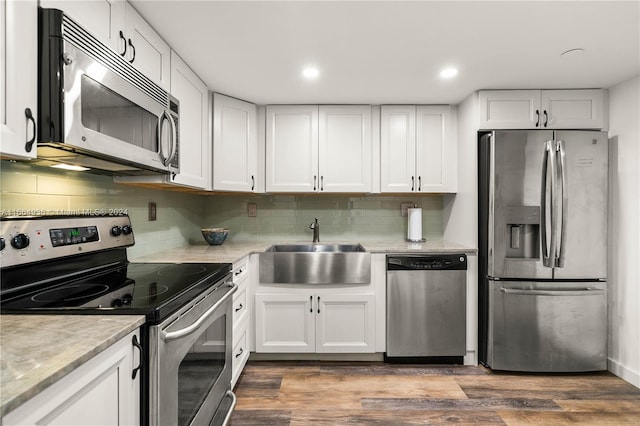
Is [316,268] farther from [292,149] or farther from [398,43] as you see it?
[398,43]

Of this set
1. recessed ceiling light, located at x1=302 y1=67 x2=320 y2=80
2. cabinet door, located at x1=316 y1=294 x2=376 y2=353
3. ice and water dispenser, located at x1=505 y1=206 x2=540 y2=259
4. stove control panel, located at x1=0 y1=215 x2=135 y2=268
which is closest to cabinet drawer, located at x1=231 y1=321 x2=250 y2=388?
cabinet door, located at x1=316 y1=294 x2=376 y2=353

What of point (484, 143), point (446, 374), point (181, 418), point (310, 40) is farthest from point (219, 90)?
point (446, 374)

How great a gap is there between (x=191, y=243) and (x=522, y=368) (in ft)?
9.20

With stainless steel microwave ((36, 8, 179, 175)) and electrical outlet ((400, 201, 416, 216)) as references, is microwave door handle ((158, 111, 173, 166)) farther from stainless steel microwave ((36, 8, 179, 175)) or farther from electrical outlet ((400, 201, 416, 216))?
electrical outlet ((400, 201, 416, 216))

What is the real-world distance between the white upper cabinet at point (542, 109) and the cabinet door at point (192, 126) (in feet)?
6.82

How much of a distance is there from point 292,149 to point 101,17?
1785 mm

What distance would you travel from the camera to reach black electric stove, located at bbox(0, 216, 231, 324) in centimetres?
111

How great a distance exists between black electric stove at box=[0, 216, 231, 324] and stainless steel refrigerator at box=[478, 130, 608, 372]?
1990 millimetres

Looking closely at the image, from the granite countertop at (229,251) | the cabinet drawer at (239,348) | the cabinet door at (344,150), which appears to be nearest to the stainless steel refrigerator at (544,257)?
the granite countertop at (229,251)

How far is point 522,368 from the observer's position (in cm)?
248

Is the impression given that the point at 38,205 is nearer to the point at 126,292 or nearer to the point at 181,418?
the point at 126,292

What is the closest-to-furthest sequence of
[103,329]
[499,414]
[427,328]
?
[103,329]
[499,414]
[427,328]

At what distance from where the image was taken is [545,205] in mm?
2406

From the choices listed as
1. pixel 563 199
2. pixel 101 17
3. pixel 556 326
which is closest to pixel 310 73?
pixel 101 17
